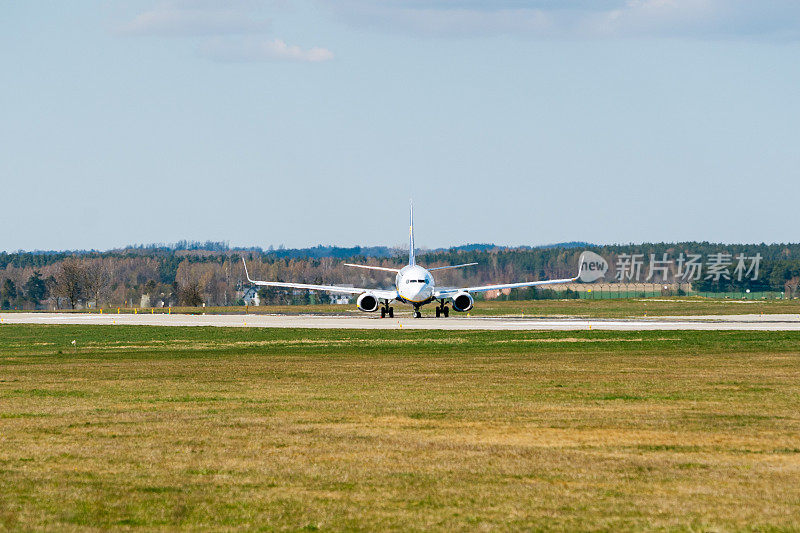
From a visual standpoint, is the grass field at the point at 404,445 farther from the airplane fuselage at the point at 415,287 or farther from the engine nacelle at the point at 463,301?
the engine nacelle at the point at 463,301

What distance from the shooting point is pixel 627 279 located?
584ft

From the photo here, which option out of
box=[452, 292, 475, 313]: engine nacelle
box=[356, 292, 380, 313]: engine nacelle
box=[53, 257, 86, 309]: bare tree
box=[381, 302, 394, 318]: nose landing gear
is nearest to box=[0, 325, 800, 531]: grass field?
box=[381, 302, 394, 318]: nose landing gear

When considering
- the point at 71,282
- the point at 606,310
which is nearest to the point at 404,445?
the point at 606,310

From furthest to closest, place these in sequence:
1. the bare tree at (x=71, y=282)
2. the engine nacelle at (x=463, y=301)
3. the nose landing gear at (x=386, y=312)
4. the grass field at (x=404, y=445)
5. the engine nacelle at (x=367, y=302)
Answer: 1. the bare tree at (x=71, y=282)
2. the engine nacelle at (x=463, y=301)
3. the engine nacelle at (x=367, y=302)
4. the nose landing gear at (x=386, y=312)
5. the grass field at (x=404, y=445)

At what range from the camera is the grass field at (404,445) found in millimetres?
12805

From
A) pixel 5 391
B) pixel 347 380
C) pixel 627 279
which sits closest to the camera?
pixel 5 391

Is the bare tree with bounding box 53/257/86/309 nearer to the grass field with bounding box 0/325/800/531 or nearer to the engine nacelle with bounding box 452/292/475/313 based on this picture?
the engine nacelle with bounding box 452/292/475/313

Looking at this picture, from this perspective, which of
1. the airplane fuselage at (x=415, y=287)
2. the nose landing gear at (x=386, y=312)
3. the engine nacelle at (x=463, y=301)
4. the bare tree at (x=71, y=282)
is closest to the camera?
the airplane fuselage at (x=415, y=287)

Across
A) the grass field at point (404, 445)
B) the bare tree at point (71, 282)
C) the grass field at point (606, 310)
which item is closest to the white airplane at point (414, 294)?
the grass field at point (606, 310)

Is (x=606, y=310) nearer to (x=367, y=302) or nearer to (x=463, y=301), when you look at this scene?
(x=463, y=301)

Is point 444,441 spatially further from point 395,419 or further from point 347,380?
point 347,380

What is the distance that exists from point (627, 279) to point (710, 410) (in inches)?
6240

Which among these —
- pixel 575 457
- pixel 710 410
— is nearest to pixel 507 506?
pixel 575 457

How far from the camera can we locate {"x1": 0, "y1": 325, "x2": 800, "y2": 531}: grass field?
504 inches
